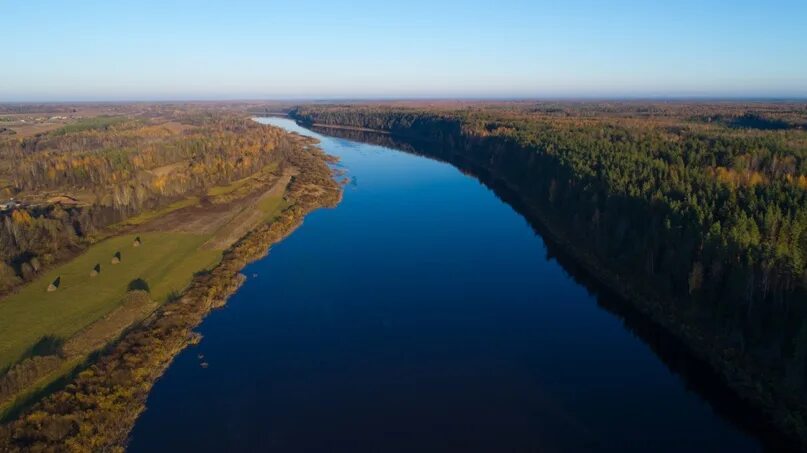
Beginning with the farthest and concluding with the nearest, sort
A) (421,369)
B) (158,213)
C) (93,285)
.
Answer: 1. (158,213)
2. (93,285)
3. (421,369)

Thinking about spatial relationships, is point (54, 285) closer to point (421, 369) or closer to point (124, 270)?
point (124, 270)

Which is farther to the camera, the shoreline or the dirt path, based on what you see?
the dirt path

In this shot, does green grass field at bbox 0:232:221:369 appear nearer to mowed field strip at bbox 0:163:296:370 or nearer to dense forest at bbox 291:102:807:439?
mowed field strip at bbox 0:163:296:370

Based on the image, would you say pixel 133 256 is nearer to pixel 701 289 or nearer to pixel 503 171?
pixel 701 289

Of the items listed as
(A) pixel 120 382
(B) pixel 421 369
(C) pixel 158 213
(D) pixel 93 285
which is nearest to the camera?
(A) pixel 120 382

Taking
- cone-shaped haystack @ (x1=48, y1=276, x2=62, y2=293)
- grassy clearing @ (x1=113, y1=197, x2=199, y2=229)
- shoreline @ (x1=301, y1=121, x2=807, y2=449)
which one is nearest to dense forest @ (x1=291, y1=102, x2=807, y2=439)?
shoreline @ (x1=301, y1=121, x2=807, y2=449)

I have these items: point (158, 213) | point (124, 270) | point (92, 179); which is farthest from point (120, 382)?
point (92, 179)
